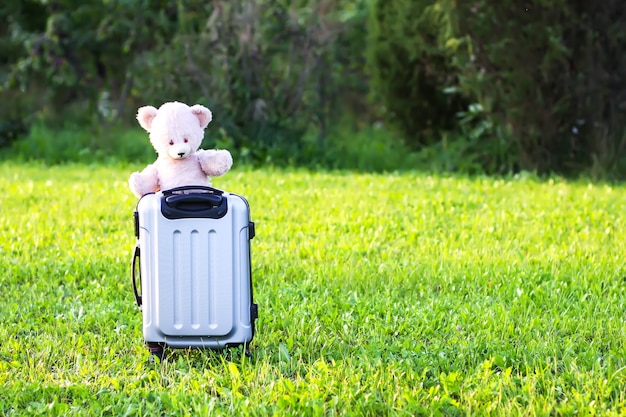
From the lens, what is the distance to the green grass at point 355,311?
3.17 meters

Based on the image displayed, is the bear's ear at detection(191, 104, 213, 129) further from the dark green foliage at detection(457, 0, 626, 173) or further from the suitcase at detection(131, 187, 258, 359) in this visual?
the dark green foliage at detection(457, 0, 626, 173)

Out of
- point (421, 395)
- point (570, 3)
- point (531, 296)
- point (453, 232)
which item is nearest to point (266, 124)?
point (570, 3)

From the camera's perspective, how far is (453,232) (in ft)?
19.0

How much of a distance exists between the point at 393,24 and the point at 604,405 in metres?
7.63

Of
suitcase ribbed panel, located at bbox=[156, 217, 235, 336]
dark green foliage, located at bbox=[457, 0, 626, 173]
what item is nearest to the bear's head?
suitcase ribbed panel, located at bbox=[156, 217, 235, 336]

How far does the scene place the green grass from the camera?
125 inches

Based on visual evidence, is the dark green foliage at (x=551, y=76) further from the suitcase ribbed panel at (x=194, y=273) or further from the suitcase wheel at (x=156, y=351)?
the suitcase wheel at (x=156, y=351)

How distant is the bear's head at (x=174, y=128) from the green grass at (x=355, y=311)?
2.78ft

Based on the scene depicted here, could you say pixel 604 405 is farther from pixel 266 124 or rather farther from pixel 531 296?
pixel 266 124

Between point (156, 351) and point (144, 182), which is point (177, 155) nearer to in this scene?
point (144, 182)

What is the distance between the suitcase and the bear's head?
28cm

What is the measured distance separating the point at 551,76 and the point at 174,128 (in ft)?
18.3

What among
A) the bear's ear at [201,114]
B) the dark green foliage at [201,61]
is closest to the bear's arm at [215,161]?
the bear's ear at [201,114]

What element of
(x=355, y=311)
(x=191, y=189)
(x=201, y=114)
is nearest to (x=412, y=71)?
(x=355, y=311)
